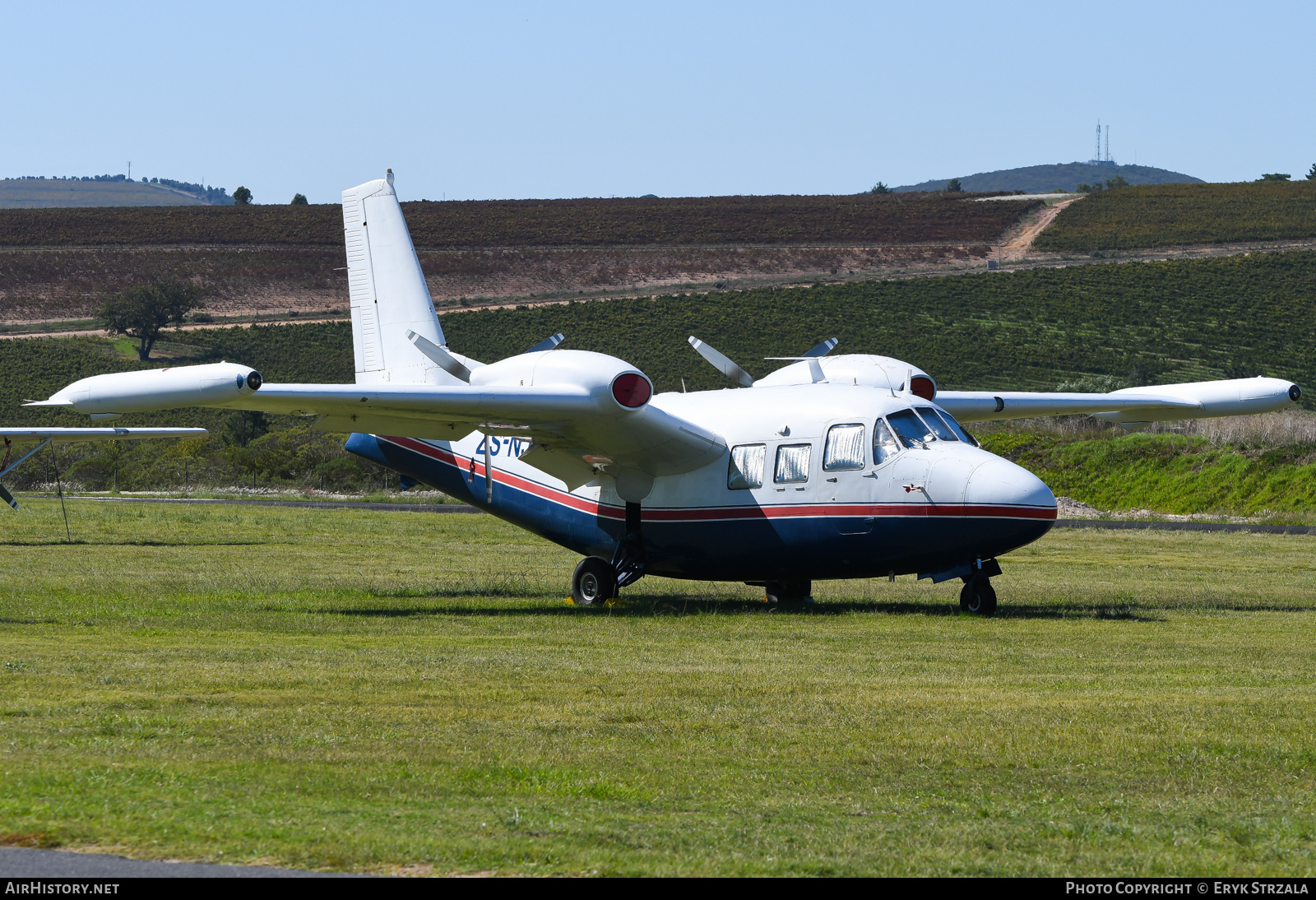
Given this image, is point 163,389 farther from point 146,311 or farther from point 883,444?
point 146,311

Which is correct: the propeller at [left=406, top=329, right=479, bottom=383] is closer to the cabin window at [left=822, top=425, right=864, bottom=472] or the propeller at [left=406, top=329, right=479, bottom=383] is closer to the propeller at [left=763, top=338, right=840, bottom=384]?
the propeller at [left=763, top=338, right=840, bottom=384]

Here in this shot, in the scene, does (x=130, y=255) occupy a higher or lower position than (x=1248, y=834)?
higher

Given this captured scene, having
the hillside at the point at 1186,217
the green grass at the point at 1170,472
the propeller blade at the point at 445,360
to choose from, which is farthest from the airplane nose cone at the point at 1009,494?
the hillside at the point at 1186,217

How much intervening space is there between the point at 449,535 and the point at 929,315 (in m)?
61.6

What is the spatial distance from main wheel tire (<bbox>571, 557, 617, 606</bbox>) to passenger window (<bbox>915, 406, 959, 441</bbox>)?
5503 mm

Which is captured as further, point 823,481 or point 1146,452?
point 1146,452

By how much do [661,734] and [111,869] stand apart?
467 centimetres

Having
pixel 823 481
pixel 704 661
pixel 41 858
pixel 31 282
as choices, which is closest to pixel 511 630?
pixel 704 661

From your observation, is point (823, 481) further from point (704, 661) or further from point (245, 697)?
point (245, 697)

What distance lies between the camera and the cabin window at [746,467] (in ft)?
67.4

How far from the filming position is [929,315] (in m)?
93.6

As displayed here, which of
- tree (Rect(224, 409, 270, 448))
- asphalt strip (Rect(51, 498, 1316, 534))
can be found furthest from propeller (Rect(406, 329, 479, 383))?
tree (Rect(224, 409, 270, 448))

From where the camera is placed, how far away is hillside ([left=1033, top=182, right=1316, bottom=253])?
368ft

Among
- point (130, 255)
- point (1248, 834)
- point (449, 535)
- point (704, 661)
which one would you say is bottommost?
point (449, 535)
